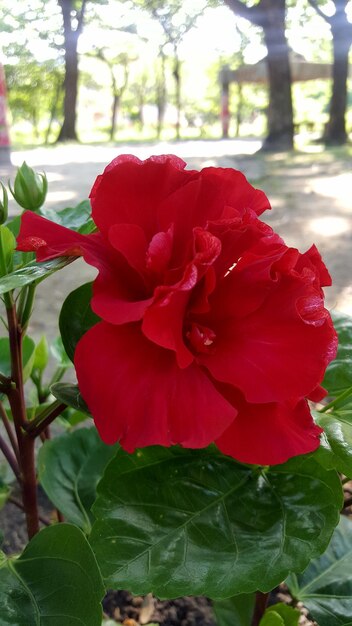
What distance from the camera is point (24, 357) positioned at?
705 millimetres

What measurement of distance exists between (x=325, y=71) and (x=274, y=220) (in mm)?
11143

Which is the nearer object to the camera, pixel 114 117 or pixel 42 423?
pixel 42 423

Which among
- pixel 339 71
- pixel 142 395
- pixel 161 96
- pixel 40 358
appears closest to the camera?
pixel 142 395

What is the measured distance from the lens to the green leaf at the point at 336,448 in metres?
0.41

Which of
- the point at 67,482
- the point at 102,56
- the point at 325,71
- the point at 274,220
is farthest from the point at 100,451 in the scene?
the point at 102,56

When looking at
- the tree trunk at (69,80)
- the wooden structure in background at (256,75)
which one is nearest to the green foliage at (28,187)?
the wooden structure in background at (256,75)

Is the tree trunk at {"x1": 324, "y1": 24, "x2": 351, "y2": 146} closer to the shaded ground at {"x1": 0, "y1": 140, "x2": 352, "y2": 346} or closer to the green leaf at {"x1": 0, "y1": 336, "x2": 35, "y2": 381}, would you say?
the shaded ground at {"x1": 0, "y1": 140, "x2": 352, "y2": 346}

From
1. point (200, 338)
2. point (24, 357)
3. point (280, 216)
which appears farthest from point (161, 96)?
point (200, 338)

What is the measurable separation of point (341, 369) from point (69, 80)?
1349 centimetres

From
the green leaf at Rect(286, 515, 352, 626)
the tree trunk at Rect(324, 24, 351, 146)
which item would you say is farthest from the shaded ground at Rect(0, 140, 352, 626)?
the tree trunk at Rect(324, 24, 351, 146)

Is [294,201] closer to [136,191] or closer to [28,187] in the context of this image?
[28,187]

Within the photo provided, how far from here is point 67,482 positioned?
0.69 m

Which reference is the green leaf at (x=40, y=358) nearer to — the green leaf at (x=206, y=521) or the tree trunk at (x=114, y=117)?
the green leaf at (x=206, y=521)

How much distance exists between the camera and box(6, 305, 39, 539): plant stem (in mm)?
461
